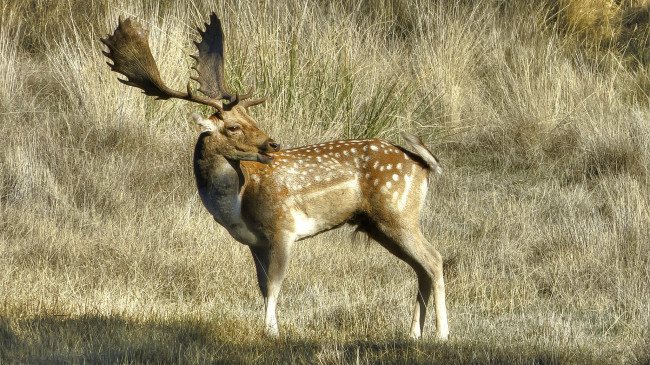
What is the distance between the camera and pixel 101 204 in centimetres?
795

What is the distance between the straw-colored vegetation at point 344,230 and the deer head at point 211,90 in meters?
0.98

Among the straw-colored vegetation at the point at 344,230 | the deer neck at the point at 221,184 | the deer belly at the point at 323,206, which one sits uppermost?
the deer neck at the point at 221,184

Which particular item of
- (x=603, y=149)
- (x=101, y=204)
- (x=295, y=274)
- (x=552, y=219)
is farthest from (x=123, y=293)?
(x=603, y=149)

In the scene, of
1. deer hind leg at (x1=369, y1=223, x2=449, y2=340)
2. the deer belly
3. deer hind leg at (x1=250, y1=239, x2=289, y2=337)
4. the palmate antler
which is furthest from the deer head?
deer hind leg at (x1=369, y1=223, x2=449, y2=340)

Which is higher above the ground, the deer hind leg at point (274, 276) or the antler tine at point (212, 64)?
the antler tine at point (212, 64)

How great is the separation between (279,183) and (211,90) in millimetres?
695

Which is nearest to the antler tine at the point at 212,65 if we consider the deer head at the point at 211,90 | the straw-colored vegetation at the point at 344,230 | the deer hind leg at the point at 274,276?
the deer head at the point at 211,90

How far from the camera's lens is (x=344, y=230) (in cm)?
748

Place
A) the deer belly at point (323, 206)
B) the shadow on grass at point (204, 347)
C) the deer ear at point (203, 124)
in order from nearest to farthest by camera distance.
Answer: the shadow on grass at point (204, 347), the deer ear at point (203, 124), the deer belly at point (323, 206)

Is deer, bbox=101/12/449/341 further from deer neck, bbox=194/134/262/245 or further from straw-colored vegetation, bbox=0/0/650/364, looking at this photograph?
straw-colored vegetation, bbox=0/0/650/364

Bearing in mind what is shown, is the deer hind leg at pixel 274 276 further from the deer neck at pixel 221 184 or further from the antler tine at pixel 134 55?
the antler tine at pixel 134 55

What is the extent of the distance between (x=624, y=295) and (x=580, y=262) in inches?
22.8

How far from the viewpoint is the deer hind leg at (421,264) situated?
537 cm

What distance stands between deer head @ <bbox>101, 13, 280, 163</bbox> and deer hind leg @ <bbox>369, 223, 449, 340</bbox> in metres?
0.86
